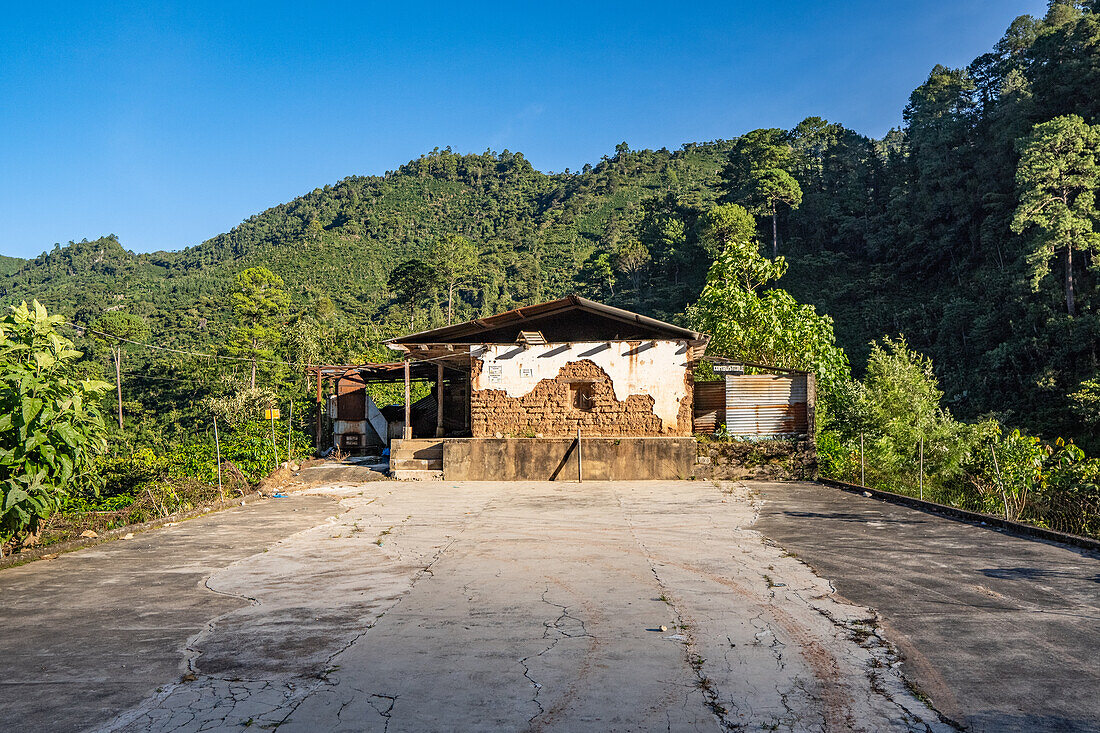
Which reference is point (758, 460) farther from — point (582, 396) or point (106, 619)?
point (106, 619)

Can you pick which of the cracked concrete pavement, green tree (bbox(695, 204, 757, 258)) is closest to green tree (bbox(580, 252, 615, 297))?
green tree (bbox(695, 204, 757, 258))

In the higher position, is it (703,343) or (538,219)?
(538,219)

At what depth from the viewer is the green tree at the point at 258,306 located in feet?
159

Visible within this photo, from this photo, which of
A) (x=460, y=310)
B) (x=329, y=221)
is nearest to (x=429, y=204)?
(x=329, y=221)

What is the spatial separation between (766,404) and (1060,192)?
2774 cm

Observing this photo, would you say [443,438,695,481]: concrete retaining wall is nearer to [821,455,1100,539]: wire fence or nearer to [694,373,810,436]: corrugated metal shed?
[694,373,810,436]: corrugated metal shed

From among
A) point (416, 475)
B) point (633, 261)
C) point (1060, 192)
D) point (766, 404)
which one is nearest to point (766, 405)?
point (766, 404)

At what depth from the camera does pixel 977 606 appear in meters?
5.79

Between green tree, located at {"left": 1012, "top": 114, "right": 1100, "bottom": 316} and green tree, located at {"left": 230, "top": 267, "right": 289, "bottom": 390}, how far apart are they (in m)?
43.2

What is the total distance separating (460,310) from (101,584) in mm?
64368

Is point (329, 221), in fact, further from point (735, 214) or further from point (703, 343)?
point (703, 343)

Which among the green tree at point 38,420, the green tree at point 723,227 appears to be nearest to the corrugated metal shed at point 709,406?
the green tree at point 38,420

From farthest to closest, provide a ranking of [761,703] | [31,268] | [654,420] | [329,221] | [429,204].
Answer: [429,204]
[329,221]
[31,268]
[654,420]
[761,703]

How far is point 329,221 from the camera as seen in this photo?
326 ft
